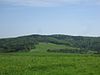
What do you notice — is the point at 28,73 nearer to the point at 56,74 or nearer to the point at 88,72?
the point at 56,74

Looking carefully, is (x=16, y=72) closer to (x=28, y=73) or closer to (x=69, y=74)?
(x=28, y=73)

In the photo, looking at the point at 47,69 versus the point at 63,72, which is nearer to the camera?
the point at 63,72

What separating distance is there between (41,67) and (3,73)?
22.7ft

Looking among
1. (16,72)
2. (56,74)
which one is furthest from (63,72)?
(16,72)

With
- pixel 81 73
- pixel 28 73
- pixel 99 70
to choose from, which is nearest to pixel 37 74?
pixel 28 73

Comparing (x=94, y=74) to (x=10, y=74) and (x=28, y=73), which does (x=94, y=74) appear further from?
(x=10, y=74)

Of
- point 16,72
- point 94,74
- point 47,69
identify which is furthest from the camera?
point 47,69

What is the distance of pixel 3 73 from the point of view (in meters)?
33.2

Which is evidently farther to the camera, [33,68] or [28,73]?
[33,68]

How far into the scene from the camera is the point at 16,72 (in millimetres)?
33938

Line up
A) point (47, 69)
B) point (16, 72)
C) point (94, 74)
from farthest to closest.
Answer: point (47, 69) < point (16, 72) < point (94, 74)

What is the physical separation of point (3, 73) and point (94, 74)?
11.4 m

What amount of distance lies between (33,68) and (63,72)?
6025 millimetres

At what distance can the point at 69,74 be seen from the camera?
3197cm
